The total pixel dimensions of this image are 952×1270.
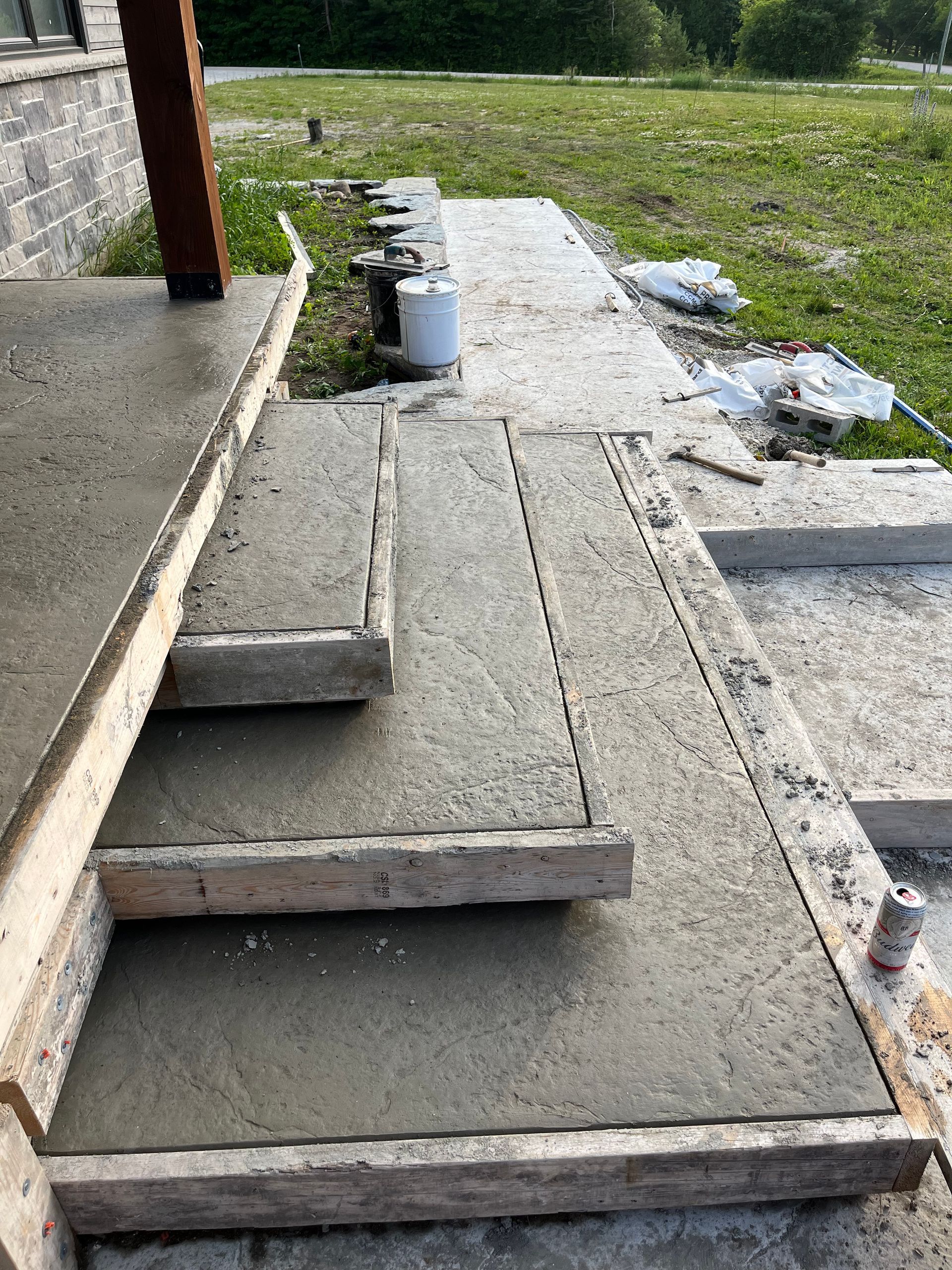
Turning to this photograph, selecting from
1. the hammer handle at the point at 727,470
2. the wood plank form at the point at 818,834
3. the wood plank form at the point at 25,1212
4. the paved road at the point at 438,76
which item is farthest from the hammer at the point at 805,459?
the paved road at the point at 438,76

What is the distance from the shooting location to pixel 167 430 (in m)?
2.57

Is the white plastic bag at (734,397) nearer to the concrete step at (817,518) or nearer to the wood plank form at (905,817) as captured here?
the concrete step at (817,518)

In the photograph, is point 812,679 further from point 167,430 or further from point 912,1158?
point 167,430

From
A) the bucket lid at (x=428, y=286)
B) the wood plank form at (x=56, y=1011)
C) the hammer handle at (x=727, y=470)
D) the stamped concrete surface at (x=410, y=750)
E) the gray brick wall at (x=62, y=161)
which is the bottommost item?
the hammer handle at (x=727, y=470)

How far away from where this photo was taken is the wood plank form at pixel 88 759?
51.3 inches

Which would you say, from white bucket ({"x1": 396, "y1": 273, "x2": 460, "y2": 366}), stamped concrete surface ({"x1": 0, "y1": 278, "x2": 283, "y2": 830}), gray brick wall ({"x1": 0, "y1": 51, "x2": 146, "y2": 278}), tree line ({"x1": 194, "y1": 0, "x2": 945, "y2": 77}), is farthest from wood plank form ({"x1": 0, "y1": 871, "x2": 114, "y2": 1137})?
tree line ({"x1": 194, "y1": 0, "x2": 945, "y2": 77})

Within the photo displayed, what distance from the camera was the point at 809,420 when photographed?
5.47 m

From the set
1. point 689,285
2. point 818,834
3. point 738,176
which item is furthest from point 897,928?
point 738,176

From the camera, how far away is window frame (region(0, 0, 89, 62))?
4.62 m

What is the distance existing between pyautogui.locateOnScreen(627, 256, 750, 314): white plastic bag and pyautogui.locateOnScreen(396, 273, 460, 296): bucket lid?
335 centimetres

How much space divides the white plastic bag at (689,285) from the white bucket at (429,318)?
10.8 ft

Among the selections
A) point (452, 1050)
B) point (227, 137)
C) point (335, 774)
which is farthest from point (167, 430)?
point (227, 137)

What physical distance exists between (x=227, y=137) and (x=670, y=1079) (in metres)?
15.7

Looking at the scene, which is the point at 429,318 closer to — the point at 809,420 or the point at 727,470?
the point at 727,470
